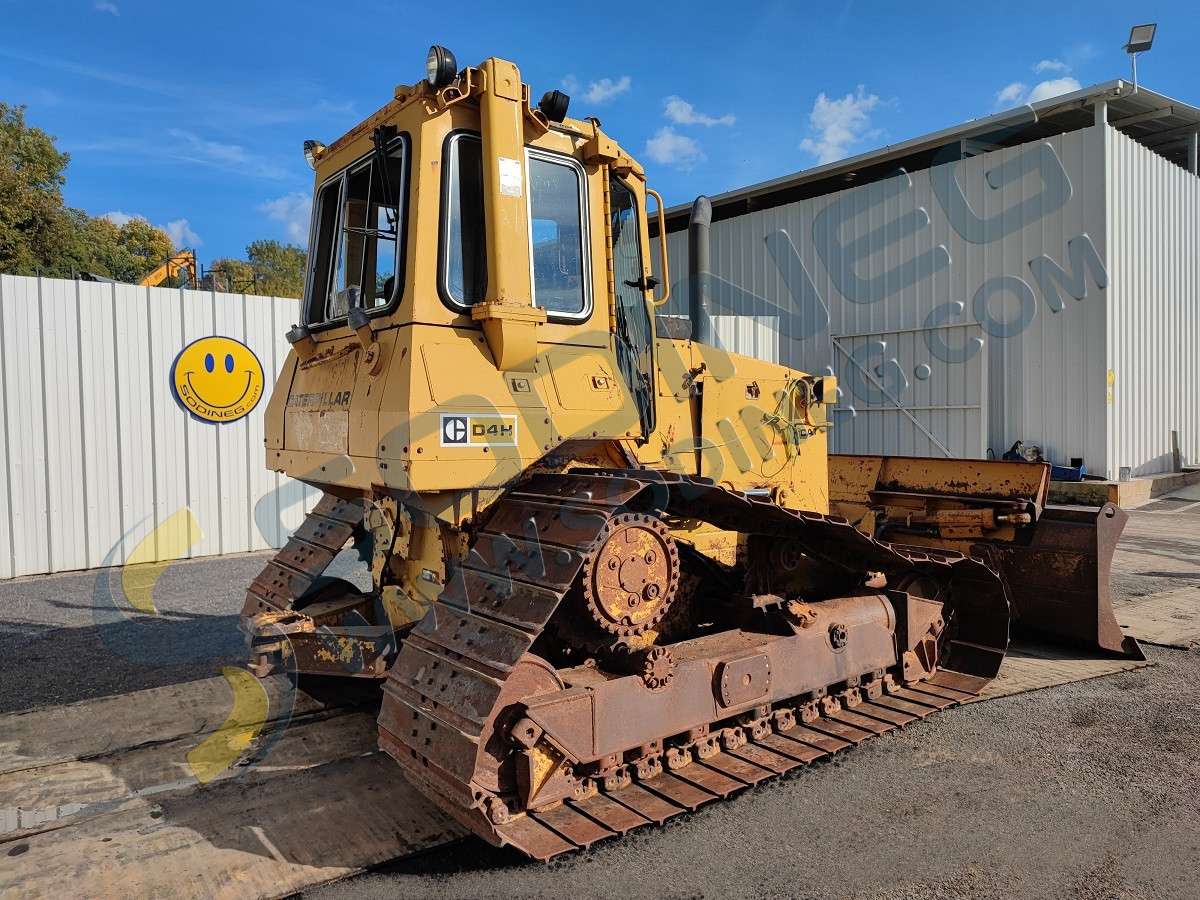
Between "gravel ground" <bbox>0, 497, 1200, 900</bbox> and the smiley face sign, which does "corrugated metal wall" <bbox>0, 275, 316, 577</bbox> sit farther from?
"gravel ground" <bbox>0, 497, 1200, 900</bbox>

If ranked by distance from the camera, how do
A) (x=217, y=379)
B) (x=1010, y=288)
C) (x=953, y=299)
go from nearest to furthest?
(x=217, y=379) < (x=1010, y=288) < (x=953, y=299)

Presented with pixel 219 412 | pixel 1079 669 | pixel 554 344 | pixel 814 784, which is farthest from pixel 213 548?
pixel 1079 669

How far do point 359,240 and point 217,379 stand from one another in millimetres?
6637

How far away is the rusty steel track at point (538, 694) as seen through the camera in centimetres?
329

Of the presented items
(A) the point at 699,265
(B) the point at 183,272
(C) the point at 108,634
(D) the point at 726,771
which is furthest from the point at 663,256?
(B) the point at 183,272

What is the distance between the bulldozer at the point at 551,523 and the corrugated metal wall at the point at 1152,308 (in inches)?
452

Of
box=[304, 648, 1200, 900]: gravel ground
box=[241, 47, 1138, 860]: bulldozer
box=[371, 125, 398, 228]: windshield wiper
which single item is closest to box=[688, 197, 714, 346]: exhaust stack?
box=[241, 47, 1138, 860]: bulldozer

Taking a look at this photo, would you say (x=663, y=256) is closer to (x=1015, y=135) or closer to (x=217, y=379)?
(x=217, y=379)

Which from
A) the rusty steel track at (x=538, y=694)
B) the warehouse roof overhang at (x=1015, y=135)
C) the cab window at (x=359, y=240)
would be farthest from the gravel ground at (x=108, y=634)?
the warehouse roof overhang at (x=1015, y=135)

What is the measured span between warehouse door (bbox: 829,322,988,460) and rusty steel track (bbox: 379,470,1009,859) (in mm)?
12203

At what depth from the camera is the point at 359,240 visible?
16.1ft

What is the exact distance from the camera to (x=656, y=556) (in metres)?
3.90

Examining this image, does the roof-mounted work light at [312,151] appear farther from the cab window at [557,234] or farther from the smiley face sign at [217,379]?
the smiley face sign at [217,379]

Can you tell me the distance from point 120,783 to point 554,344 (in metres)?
3.14
